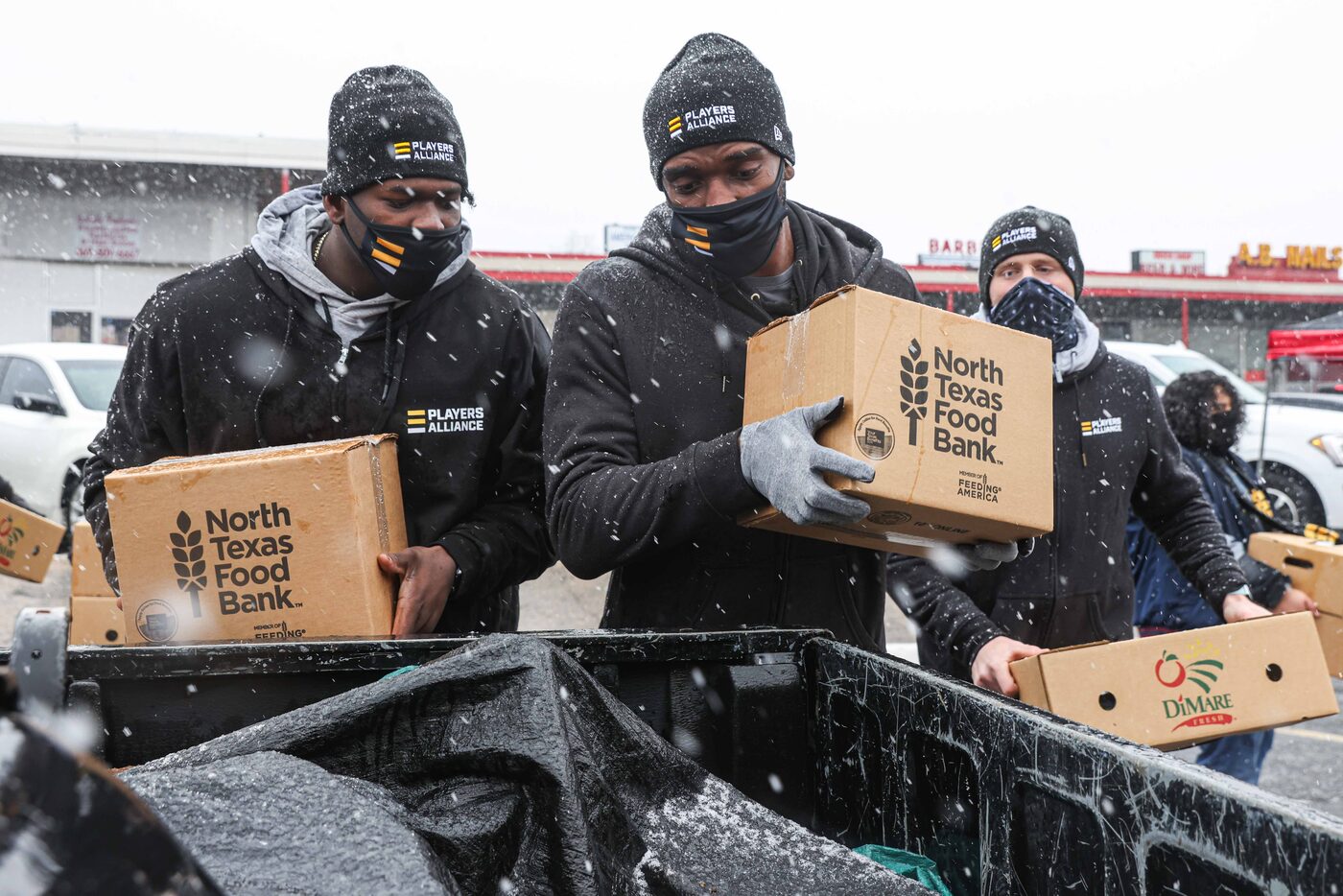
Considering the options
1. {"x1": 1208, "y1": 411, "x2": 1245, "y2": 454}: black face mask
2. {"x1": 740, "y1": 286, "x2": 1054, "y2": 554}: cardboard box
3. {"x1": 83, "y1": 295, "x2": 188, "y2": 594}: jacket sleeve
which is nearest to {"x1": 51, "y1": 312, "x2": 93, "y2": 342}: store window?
{"x1": 83, "y1": 295, "x2": 188, "y2": 594}: jacket sleeve

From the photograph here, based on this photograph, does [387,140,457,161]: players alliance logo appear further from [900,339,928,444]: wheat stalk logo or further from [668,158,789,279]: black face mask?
[900,339,928,444]: wheat stalk logo

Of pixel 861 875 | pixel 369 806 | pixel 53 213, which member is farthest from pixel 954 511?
pixel 53 213

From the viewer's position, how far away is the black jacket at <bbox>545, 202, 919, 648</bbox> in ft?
7.51

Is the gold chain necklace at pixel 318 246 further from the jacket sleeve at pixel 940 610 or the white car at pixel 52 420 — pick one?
the white car at pixel 52 420

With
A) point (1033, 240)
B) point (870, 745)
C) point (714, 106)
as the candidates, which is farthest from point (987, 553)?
point (1033, 240)

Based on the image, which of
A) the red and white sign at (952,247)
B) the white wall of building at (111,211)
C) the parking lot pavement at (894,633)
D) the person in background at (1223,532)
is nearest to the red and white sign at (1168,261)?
the red and white sign at (952,247)

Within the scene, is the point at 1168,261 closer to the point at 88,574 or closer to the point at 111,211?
the point at 111,211

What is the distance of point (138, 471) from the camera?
2.27 m

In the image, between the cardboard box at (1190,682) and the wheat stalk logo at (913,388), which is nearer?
the wheat stalk logo at (913,388)

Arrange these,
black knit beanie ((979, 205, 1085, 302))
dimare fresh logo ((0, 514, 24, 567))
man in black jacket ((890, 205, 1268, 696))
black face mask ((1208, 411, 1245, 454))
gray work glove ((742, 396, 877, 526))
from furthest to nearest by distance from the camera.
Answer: dimare fresh logo ((0, 514, 24, 567)) → black face mask ((1208, 411, 1245, 454)) → black knit beanie ((979, 205, 1085, 302)) → man in black jacket ((890, 205, 1268, 696)) → gray work glove ((742, 396, 877, 526))

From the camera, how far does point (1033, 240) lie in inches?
130

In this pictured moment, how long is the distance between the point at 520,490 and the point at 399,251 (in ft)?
2.09

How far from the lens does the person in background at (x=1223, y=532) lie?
145 inches

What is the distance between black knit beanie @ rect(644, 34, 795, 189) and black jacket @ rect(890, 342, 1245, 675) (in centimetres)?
111
